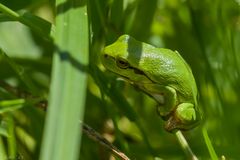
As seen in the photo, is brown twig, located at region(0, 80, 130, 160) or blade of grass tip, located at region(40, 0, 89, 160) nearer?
blade of grass tip, located at region(40, 0, 89, 160)

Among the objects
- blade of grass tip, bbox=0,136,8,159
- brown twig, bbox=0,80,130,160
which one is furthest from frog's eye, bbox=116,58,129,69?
blade of grass tip, bbox=0,136,8,159

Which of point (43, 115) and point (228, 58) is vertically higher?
point (228, 58)

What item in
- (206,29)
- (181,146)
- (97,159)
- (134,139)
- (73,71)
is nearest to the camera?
(73,71)

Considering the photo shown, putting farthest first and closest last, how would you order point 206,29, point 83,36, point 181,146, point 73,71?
point 206,29
point 181,146
point 83,36
point 73,71

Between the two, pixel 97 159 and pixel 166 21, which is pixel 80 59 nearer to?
pixel 97 159

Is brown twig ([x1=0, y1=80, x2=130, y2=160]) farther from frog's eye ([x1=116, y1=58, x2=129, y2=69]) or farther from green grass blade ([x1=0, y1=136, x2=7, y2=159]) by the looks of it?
frog's eye ([x1=116, y1=58, x2=129, y2=69])

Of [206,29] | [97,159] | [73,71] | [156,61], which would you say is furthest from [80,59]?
[206,29]

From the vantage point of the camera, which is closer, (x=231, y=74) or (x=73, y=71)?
(x=73, y=71)
